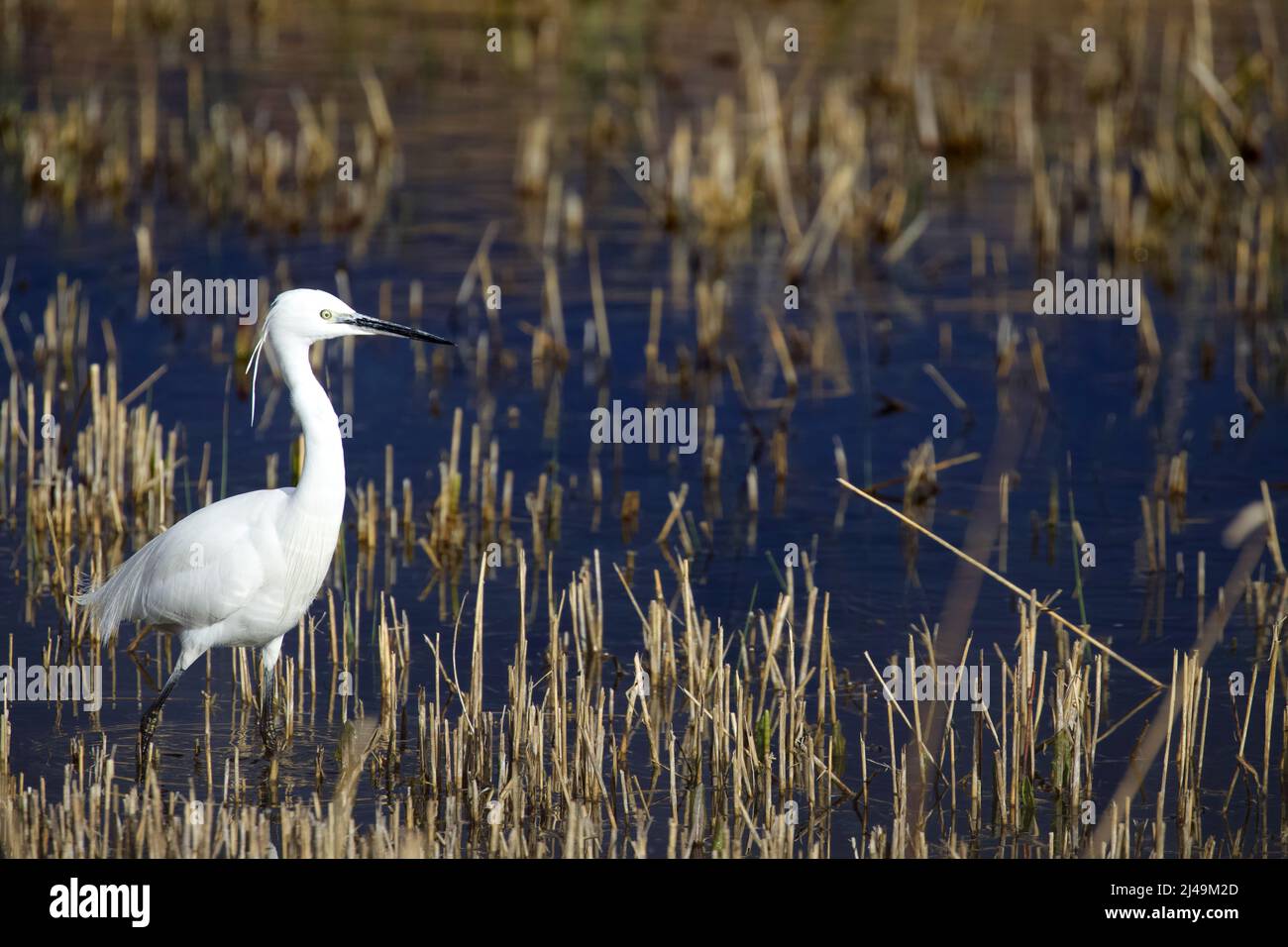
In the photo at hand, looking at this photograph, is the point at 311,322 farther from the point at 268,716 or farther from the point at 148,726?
the point at 148,726

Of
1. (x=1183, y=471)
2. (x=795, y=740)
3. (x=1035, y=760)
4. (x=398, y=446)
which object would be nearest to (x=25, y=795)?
(x=795, y=740)

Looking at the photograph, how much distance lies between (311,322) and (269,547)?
0.81 meters

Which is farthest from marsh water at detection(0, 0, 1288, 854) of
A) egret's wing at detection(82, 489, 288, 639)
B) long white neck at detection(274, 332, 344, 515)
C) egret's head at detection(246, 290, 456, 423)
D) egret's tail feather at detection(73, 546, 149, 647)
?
egret's head at detection(246, 290, 456, 423)

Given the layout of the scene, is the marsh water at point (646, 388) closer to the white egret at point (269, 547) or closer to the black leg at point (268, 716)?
the black leg at point (268, 716)

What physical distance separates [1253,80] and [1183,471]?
718 cm

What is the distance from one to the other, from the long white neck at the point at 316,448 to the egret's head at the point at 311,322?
5cm

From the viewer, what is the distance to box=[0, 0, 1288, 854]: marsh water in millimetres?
7801

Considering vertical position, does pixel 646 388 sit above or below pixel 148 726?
above

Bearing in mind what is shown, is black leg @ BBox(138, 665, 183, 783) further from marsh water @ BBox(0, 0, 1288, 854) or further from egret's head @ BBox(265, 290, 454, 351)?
egret's head @ BBox(265, 290, 454, 351)

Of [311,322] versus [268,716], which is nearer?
[311,322]

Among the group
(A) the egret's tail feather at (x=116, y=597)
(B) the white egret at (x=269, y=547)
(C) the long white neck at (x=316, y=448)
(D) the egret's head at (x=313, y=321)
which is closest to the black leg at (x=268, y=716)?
(B) the white egret at (x=269, y=547)

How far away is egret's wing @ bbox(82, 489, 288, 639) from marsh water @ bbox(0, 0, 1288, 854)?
52cm

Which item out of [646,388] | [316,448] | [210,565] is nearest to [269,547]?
[210,565]

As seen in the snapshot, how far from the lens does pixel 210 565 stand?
6344 mm
